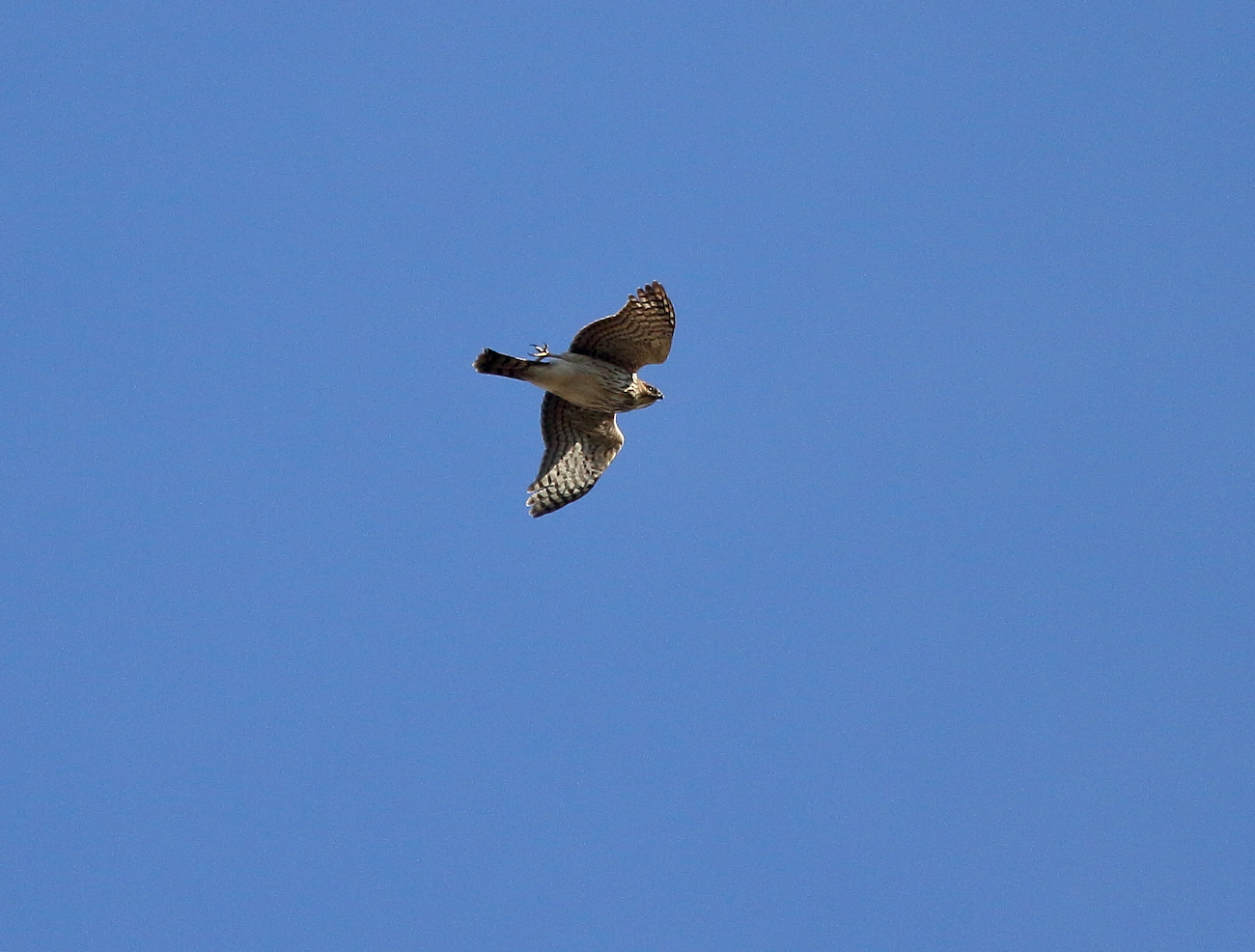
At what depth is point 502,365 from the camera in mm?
15297

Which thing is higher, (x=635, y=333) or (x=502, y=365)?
(x=635, y=333)

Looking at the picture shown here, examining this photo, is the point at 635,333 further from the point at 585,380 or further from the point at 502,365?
the point at 502,365

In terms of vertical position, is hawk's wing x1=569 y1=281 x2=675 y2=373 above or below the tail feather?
above

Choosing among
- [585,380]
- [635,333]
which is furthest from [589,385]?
[635,333]

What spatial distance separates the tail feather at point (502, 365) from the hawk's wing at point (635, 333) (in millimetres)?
718

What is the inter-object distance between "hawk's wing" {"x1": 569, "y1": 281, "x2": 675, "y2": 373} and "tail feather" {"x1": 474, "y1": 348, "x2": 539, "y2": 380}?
718mm

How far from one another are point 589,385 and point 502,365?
106 centimetres

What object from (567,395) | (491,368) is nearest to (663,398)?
(567,395)

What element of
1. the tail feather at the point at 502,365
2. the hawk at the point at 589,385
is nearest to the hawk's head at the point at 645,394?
the hawk at the point at 589,385

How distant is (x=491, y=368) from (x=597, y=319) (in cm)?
133

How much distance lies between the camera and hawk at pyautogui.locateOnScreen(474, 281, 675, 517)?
15391mm

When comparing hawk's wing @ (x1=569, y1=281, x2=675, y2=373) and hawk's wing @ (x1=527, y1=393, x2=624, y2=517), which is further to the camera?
hawk's wing @ (x1=527, y1=393, x2=624, y2=517)

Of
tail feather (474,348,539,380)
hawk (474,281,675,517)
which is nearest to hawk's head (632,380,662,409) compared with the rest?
hawk (474,281,675,517)

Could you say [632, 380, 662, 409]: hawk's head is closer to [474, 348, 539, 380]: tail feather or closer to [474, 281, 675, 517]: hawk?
[474, 281, 675, 517]: hawk
